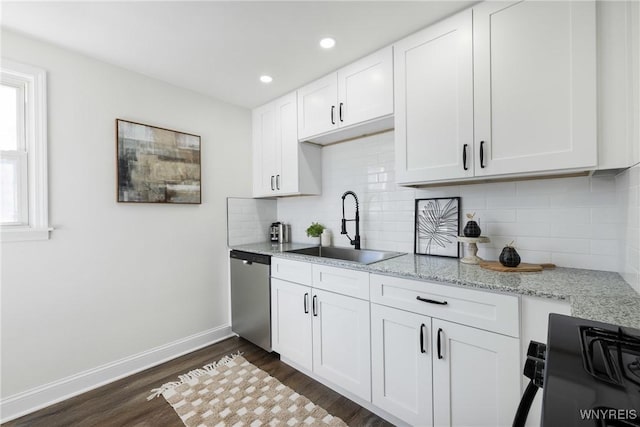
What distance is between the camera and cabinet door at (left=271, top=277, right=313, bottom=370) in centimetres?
208

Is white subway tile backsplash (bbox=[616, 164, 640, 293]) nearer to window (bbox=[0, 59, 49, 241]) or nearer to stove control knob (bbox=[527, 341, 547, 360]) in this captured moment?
stove control knob (bbox=[527, 341, 547, 360])

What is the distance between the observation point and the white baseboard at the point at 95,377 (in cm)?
175

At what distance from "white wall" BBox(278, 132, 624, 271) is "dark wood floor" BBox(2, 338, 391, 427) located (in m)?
1.19

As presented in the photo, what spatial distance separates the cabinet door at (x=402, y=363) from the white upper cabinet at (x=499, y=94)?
884mm

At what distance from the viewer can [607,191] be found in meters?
1.46

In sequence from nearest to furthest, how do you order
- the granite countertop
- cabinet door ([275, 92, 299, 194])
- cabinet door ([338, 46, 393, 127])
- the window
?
the granite countertop < the window < cabinet door ([338, 46, 393, 127]) < cabinet door ([275, 92, 299, 194])

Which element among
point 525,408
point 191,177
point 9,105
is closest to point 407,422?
point 525,408

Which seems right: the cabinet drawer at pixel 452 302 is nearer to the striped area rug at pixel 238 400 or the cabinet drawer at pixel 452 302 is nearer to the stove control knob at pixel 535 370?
the stove control knob at pixel 535 370

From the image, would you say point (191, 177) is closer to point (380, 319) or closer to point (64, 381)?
point (64, 381)

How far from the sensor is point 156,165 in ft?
7.80

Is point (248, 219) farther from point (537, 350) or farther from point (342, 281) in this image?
point (537, 350)

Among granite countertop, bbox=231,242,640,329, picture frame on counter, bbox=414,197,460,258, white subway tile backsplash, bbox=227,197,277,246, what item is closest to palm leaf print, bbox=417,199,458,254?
picture frame on counter, bbox=414,197,460,258

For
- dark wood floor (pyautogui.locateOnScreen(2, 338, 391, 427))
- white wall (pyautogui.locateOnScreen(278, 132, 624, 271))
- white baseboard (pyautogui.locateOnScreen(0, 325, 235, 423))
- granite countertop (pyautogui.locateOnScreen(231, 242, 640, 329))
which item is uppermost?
white wall (pyautogui.locateOnScreen(278, 132, 624, 271))

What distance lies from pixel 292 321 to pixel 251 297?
570 millimetres
